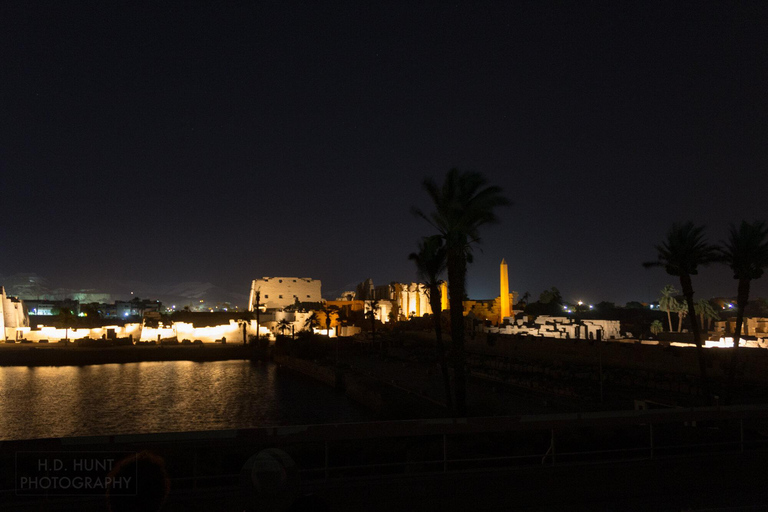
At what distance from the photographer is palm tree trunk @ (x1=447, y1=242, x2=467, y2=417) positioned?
14.2 m

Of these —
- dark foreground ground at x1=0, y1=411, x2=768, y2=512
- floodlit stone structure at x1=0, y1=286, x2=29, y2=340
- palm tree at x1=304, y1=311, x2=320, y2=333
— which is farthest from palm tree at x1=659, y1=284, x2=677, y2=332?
floodlit stone structure at x1=0, y1=286, x2=29, y2=340

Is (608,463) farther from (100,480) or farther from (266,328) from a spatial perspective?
(266,328)

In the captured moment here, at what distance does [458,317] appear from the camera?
14.3m

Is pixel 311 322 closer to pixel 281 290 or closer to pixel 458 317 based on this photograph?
pixel 281 290

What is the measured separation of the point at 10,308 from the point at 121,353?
26.3 m

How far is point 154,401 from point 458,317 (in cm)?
2903

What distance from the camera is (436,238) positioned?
48.6 ft

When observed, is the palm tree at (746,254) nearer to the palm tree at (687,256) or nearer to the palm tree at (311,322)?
the palm tree at (687,256)

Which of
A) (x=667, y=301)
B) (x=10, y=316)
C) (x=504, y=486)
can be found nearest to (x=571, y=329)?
(x=667, y=301)

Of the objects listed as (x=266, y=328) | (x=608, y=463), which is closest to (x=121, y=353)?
(x=266, y=328)

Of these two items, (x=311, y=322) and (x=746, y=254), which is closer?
(x=746, y=254)

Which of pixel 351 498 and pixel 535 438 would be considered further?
pixel 535 438

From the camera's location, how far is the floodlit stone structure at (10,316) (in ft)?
220

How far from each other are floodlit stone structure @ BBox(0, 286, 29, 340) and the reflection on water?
19.2m
